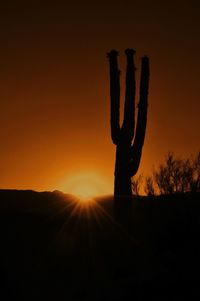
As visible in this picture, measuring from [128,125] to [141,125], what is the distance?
1.53 ft

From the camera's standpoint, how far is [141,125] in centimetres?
1866

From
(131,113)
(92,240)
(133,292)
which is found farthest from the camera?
(131,113)

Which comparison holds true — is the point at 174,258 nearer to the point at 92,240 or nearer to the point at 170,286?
the point at 170,286

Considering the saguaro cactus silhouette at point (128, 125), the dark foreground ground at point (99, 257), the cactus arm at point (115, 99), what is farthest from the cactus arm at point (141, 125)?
the dark foreground ground at point (99, 257)

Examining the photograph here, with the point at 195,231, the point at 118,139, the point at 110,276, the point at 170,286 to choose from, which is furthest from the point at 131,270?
the point at 118,139

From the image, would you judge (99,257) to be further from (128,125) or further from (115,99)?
(115,99)

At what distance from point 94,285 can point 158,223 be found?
19.4 ft

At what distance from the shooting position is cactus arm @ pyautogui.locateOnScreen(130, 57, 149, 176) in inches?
734

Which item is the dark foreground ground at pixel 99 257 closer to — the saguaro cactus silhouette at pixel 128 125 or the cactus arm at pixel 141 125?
the saguaro cactus silhouette at pixel 128 125

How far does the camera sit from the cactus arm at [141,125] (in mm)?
18656

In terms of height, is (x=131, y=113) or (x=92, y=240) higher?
(x=131, y=113)

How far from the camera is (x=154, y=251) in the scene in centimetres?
1619

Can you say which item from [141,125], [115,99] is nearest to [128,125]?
[141,125]

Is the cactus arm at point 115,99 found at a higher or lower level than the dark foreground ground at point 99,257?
higher
